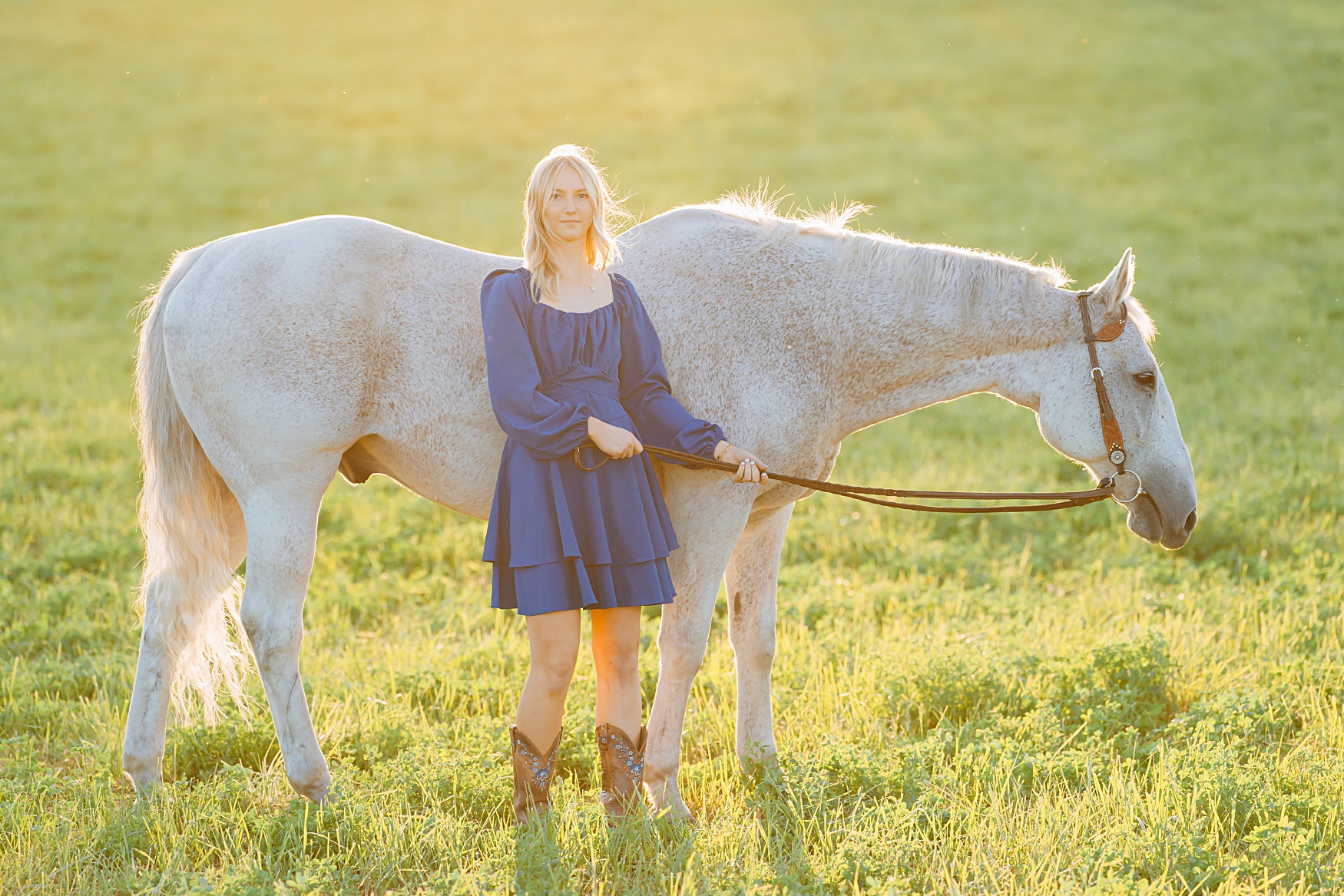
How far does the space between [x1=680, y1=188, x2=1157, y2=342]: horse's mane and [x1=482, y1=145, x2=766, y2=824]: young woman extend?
0.64m

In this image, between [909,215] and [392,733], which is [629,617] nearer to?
[392,733]

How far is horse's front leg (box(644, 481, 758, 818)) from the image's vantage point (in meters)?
3.64

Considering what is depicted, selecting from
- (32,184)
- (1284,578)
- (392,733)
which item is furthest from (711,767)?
(32,184)

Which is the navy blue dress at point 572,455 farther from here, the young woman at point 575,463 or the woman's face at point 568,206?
the woman's face at point 568,206

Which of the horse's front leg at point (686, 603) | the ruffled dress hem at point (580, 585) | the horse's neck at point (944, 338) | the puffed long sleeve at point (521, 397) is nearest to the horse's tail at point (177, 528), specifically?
the ruffled dress hem at point (580, 585)

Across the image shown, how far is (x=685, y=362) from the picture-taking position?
3.70 m

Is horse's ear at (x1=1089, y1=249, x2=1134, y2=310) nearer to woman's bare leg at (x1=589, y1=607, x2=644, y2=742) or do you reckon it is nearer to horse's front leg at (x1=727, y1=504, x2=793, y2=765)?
horse's front leg at (x1=727, y1=504, x2=793, y2=765)

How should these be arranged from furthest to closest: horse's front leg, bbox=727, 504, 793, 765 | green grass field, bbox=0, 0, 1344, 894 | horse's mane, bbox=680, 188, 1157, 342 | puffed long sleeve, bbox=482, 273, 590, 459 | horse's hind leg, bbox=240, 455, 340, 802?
horse's front leg, bbox=727, 504, 793, 765 → horse's mane, bbox=680, 188, 1157, 342 → horse's hind leg, bbox=240, 455, 340, 802 → green grass field, bbox=0, 0, 1344, 894 → puffed long sleeve, bbox=482, 273, 590, 459

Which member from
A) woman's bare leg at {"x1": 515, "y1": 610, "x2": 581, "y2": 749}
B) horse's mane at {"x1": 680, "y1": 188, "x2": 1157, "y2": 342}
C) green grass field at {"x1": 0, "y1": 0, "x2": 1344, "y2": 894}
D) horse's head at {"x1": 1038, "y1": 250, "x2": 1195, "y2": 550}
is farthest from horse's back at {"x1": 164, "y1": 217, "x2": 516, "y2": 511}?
horse's head at {"x1": 1038, "y1": 250, "x2": 1195, "y2": 550}

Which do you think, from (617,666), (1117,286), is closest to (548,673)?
(617,666)

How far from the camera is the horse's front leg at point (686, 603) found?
143 inches

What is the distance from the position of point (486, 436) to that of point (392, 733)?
1362mm

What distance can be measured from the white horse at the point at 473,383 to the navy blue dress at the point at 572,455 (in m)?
0.25

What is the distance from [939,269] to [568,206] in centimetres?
138
